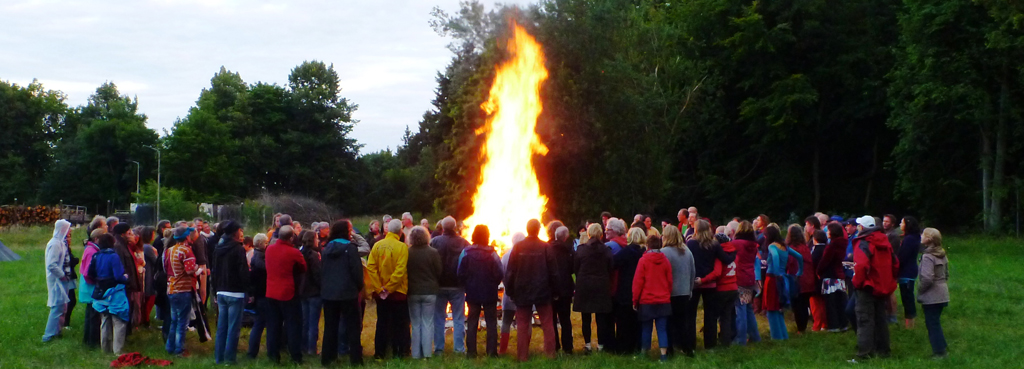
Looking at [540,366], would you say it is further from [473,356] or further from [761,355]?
[761,355]

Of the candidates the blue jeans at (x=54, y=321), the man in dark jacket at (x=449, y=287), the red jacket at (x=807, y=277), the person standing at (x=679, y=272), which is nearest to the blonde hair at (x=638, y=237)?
the person standing at (x=679, y=272)

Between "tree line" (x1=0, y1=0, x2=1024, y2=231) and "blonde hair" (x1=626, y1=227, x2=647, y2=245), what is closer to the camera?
"blonde hair" (x1=626, y1=227, x2=647, y2=245)

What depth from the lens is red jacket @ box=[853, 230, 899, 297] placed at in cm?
1037

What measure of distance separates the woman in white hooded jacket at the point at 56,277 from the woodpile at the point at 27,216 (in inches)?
1545

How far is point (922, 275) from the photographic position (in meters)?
10.7

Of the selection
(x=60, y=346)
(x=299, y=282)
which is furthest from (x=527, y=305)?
(x=60, y=346)

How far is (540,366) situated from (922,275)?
15.8ft

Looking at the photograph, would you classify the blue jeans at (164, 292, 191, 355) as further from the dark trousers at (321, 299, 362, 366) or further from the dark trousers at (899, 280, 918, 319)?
the dark trousers at (899, 280, 918, 319)

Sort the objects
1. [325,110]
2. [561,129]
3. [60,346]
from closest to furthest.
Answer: [60,346], [561,129], [325,110]

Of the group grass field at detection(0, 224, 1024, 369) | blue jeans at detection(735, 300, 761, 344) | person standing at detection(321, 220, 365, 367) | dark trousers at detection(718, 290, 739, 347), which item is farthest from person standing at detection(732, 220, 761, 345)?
person standing at detection(321, 220, 365, 367)

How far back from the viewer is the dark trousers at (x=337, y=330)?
10547 millimetres

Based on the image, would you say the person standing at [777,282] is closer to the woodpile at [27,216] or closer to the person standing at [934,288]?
the person standing at [934,288]

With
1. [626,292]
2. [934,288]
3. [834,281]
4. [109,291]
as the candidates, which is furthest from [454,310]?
[934,288]

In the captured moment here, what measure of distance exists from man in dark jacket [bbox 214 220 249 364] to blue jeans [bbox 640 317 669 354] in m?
5.01
